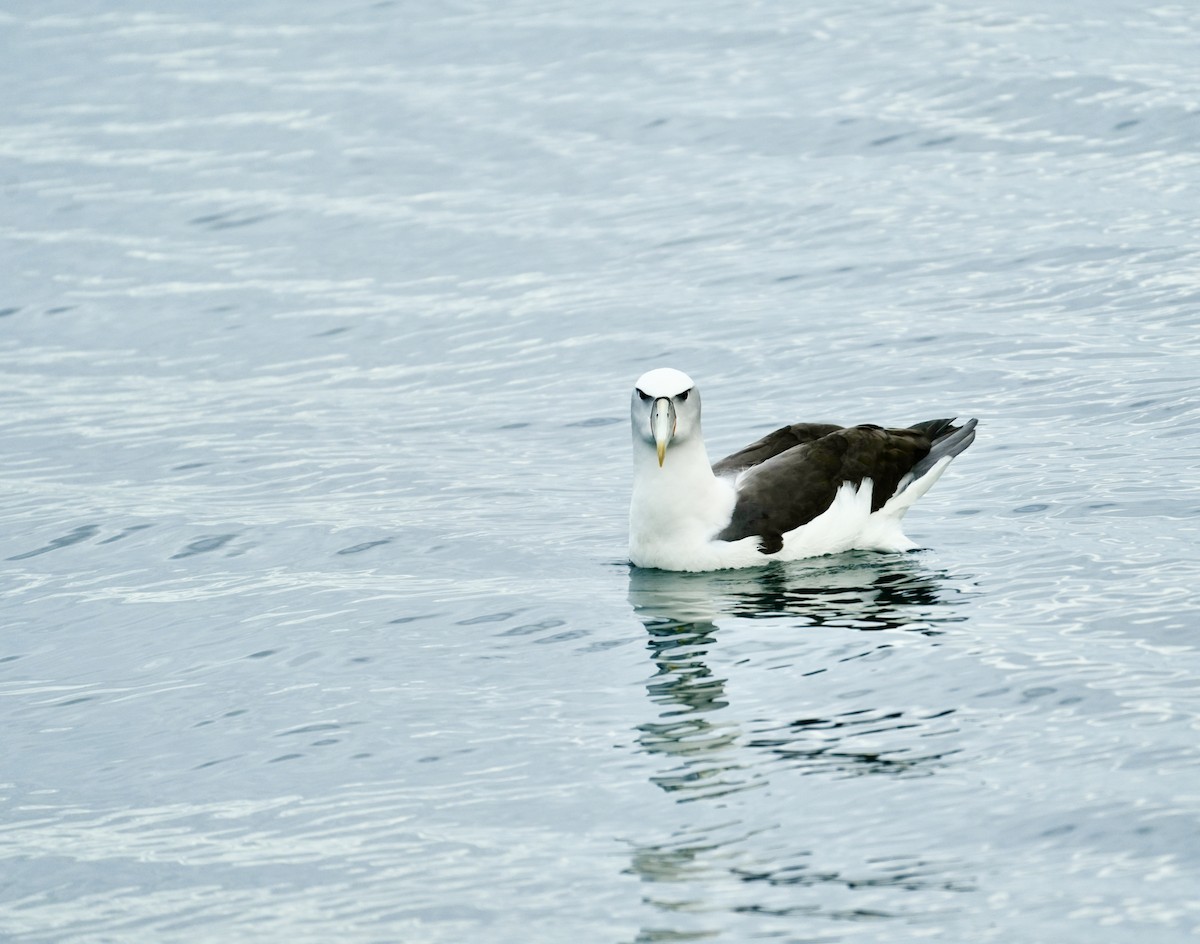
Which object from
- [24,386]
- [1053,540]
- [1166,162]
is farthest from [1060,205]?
[24,386]

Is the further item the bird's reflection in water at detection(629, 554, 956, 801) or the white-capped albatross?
the white-capped albatross

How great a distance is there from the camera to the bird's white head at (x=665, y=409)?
1277 cm

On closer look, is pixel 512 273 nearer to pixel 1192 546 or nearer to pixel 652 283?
pixel 652 283

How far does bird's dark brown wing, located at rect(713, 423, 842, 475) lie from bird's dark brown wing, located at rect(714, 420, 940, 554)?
0.06ft

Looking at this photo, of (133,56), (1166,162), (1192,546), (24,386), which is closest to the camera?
(1192,546)

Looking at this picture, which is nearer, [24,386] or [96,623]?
[96,623]

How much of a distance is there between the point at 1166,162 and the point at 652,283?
5.66 metres

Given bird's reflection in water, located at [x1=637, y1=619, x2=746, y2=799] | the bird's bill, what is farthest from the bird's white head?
bird's reflection in water, located at [x1=637, y1=619, x2=746, y2=799]

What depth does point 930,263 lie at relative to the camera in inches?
779

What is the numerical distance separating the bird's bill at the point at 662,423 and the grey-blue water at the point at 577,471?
0.90 metres

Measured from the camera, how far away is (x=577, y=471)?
15617mm

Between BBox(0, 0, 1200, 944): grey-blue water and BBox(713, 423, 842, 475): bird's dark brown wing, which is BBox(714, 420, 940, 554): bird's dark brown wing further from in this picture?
BBox(0, 0, 1200, 944): grey-blue water

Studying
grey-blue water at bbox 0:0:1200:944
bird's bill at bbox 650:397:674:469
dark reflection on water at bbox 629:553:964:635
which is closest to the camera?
grey-blue water at bbox 0:0:1200:944

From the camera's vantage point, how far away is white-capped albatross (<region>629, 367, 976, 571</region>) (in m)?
12.9
